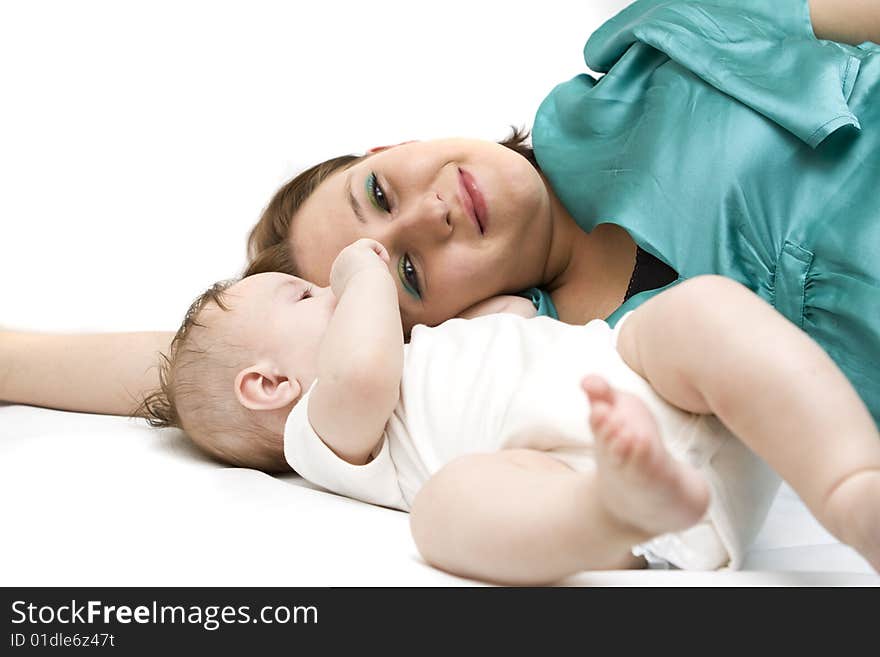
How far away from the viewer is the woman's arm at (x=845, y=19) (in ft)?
4.56

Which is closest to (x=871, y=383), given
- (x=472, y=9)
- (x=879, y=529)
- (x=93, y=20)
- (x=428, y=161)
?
(x=879, y=529)

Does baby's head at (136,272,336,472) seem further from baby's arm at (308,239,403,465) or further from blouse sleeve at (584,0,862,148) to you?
blouse sleeve at (584,0,862,148)

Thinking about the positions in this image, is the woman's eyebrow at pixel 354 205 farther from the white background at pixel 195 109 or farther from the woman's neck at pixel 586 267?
the white background at pixel 195 109

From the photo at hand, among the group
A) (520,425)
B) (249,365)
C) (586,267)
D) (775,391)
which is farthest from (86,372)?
(775,391)

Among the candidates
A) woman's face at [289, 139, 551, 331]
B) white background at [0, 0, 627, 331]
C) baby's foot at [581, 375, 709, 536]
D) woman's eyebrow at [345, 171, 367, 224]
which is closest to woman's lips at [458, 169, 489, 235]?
woman's face at [289, 139, 551, 331]

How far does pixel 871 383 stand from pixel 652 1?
64 centimetres

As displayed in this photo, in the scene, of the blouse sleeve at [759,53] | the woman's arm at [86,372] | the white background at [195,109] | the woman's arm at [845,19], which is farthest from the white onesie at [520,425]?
the white background at [195,109]

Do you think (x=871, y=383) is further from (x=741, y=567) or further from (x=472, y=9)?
(x=472, y=9)

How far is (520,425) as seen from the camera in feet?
Result: 3.20

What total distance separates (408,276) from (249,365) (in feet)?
0.96

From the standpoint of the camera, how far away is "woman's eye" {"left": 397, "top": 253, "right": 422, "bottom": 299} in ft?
4.60

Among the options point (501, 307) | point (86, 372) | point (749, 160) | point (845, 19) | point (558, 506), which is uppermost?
point (845, 19)

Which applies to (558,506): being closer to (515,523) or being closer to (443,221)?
(515,523)

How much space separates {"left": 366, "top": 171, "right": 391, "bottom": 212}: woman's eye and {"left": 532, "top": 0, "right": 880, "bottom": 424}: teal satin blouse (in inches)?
9.2
